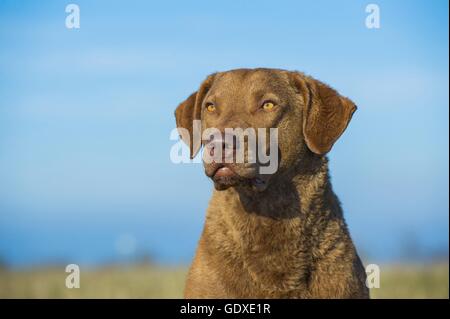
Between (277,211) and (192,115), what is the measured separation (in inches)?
53.5

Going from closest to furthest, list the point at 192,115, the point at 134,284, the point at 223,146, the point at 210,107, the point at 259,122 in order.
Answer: the point at 223,146 < the point at 259,122 < the point at 210,107 < the point at 192,115 < the point at 134,284

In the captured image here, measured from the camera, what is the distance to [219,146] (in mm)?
6438

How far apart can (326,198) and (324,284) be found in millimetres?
790

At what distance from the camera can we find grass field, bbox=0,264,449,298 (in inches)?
→ 455

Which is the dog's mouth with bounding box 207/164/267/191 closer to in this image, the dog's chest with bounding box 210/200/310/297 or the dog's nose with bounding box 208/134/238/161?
A: the dog's nose with bounding box 208/134/238/161

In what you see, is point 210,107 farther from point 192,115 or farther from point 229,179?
point 229,179

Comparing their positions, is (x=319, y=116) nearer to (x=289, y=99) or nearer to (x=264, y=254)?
(x=289, y=99)

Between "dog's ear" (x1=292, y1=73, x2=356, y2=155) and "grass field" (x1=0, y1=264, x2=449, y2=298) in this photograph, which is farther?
"grass field" (x1=0, y1=264, x2=449, y2=298)

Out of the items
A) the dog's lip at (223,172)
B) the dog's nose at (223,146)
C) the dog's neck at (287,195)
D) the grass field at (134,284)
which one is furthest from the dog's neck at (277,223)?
the grass field at (134,284)

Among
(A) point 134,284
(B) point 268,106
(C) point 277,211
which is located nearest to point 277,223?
(C) point 277,211

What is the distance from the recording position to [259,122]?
6.86 meters

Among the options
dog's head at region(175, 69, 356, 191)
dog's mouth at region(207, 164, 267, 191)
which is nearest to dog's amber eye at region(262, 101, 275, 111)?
dog's head at region(175, 69, 356, 191)

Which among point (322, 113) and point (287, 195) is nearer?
point (287, 195)
